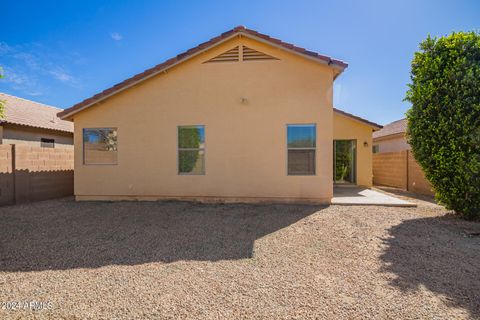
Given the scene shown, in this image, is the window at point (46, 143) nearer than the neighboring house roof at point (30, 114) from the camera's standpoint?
No

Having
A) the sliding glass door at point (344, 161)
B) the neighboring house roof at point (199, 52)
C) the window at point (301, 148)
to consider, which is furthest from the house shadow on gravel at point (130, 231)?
the sliding glass door at point (344, 161)

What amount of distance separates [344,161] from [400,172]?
9.91 feet

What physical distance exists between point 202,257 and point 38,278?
7.85ft

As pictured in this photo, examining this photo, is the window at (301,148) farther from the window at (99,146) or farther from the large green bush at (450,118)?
the window at (99,146)

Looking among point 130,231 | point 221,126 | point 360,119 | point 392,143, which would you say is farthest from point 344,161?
point 130,231

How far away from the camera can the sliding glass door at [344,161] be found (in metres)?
12.6

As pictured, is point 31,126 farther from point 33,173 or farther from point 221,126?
point 221,126

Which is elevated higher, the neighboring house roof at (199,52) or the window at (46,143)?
the neighboring house roof at (199,52)

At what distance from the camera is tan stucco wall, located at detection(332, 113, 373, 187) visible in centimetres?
1219

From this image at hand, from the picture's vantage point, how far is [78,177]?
8828 millimetres

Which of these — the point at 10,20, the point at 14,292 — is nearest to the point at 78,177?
the point at 14,292

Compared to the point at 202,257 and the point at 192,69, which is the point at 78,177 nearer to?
the point at 192,69

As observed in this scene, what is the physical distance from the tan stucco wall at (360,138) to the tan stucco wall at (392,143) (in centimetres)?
523

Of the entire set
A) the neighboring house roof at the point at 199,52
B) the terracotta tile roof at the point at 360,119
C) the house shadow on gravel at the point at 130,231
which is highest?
the neighboring house roof at the point at 199,52
